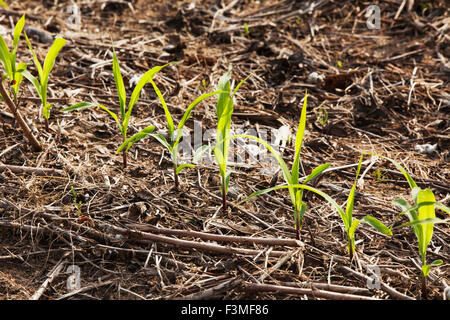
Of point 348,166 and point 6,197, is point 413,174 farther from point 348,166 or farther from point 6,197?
point 6,197

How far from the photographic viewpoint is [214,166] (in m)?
2.43

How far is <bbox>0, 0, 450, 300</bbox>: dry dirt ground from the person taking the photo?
1.88m

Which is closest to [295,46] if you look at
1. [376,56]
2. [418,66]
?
[376,56]

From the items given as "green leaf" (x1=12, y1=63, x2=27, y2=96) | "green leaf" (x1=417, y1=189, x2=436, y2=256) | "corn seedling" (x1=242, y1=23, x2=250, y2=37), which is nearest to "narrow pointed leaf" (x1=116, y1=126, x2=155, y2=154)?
"green leaf" (x1=12, y1=63, x2=27, y2=96)

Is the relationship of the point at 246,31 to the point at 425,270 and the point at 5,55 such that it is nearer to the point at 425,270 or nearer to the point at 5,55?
the point at 5,55

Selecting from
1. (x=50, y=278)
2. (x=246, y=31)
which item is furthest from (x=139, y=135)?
(x=246, y=31)

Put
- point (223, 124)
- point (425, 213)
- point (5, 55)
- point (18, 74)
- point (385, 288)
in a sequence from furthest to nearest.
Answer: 1. point (18, 74)
2. point (5, 55)
3. point (223, 124)
4. point (385, 288)
5. point (425, 213)

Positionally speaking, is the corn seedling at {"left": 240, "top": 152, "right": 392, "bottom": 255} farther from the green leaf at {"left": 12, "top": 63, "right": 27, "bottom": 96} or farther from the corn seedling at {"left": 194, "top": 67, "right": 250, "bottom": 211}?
the green leaf at {"left": 12, "top": 63, "right": 27, "bottom": 96}

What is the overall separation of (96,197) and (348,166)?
1195 mm

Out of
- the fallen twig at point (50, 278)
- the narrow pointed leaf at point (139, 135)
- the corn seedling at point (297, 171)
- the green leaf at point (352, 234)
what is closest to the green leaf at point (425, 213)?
the green leaf at point (352, 234)

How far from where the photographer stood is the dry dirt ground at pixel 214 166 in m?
1.88

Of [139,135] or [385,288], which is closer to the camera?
[385,288]

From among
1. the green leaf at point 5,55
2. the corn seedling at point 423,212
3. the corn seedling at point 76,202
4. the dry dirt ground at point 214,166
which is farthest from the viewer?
the green leaf at point 5,55

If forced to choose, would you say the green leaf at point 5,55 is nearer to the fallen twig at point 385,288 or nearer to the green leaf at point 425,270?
the fallen twig at point 385,288
